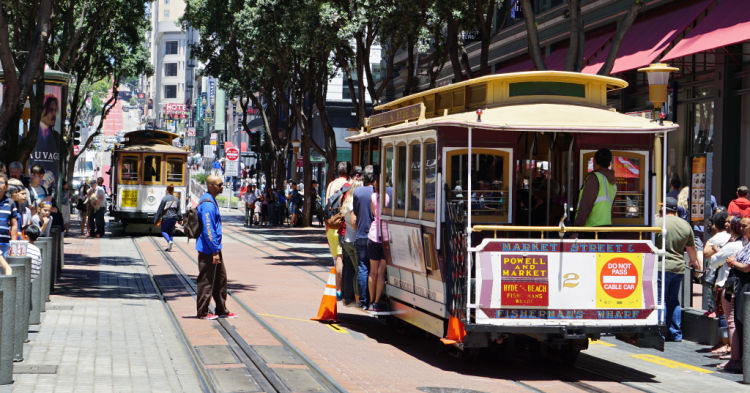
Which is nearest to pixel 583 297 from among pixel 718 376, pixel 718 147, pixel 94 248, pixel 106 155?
pixel 718 376

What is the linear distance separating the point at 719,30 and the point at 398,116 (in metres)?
8.76

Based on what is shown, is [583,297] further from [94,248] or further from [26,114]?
[94,248]

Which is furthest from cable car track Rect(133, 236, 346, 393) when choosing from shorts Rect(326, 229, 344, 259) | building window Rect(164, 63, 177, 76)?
building window Rect(164, 63, 177, 76)

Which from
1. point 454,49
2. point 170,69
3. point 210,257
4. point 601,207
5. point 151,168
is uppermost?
point 170,69

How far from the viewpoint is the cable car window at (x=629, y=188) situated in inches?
423

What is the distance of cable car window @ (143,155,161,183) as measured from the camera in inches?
1395

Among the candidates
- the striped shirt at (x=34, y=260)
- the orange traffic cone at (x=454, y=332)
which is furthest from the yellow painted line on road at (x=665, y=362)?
the striped shirt at (x=34, y=260)

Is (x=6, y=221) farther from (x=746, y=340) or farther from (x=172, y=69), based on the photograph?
(x=172, y=69)

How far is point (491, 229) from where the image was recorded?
986 centimetres

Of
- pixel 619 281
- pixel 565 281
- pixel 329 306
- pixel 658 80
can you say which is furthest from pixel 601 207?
pixel 329 306

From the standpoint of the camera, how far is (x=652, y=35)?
72.1 ft

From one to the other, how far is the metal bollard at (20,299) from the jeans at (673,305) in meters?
7.48

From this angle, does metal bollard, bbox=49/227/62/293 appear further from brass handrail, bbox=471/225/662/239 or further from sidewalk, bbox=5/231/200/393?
brass handrail, bbox=471/225/662/239

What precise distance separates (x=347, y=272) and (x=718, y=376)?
17.5ft
